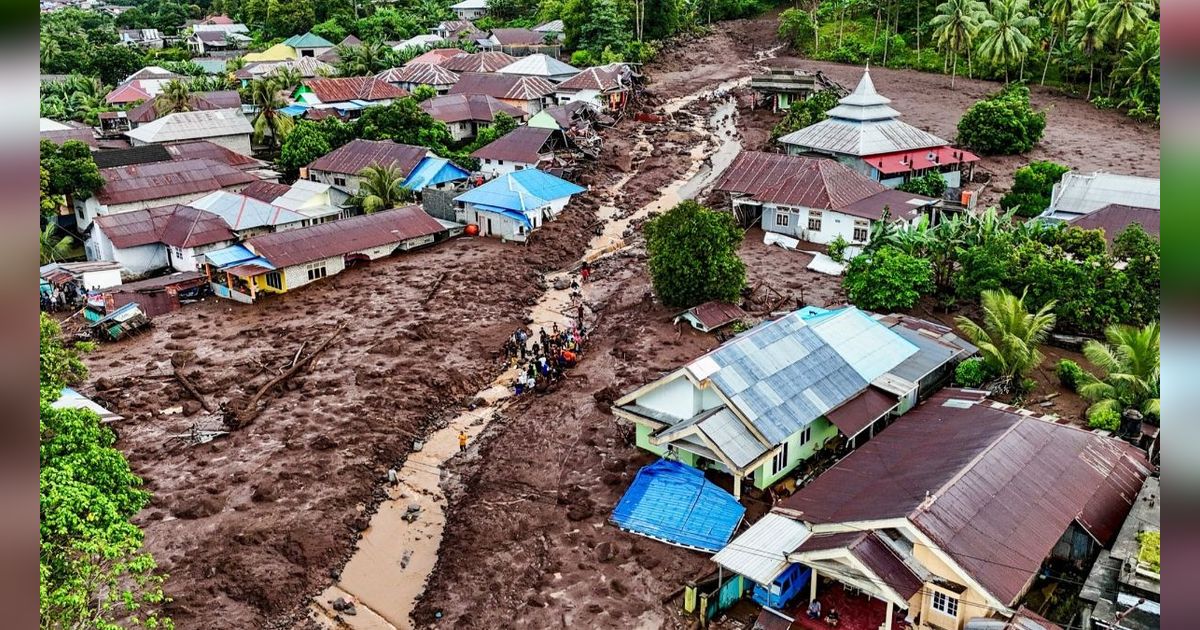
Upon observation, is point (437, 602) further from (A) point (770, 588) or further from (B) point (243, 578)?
(A) point (770, 588)

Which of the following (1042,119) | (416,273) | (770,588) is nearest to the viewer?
(770,588)

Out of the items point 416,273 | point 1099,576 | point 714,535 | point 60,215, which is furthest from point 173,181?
point 1099,576

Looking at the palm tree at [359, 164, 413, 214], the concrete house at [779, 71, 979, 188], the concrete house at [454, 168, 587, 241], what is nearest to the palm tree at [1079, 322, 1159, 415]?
the concrete house at [779, 71, 979, 188]

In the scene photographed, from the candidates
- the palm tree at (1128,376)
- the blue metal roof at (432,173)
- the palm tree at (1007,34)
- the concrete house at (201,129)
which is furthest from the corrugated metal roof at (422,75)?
the palm tree at (1128,376)

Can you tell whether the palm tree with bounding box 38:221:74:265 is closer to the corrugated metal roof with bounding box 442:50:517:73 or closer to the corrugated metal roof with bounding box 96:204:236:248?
the corrugated metal roof with bounding box 96:204:236:248

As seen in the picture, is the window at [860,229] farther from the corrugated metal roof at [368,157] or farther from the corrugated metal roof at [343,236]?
the corrugated metal roof at [368,157]
